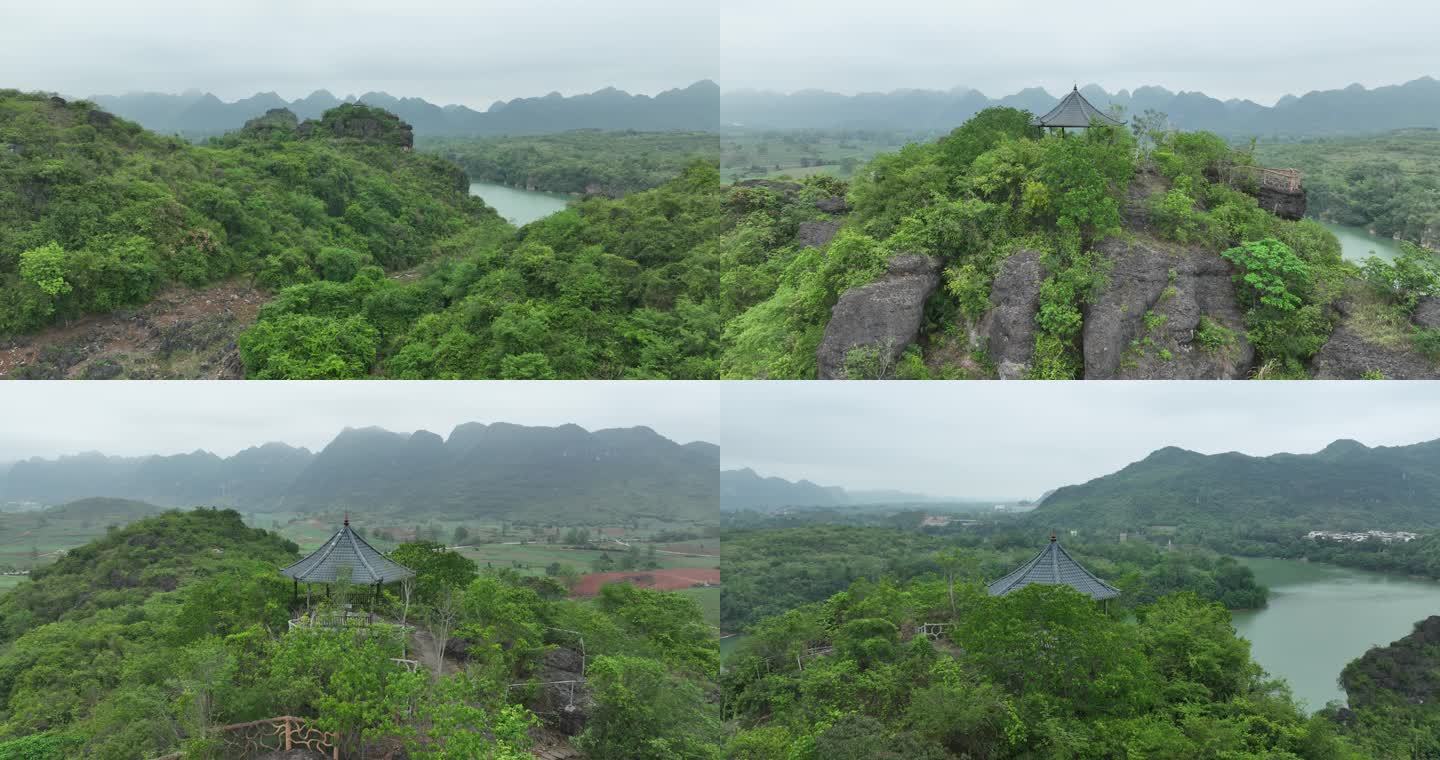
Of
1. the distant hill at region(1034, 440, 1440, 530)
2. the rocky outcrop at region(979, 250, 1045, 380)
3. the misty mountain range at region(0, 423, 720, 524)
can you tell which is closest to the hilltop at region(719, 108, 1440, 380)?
the rocky outcrop at region(979, 250, 1045, 380)

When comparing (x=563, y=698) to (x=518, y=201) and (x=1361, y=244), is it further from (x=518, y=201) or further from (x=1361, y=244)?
(x=1361, y=244)

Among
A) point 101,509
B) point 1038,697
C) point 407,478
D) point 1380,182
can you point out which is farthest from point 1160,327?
point 101,509

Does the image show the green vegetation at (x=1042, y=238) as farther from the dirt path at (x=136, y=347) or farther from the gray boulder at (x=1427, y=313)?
the dirt path at (x=136, y=347)

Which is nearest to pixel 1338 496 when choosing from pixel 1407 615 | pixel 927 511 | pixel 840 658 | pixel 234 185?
pixel 1407 615

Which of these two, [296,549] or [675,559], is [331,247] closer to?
[296,549]

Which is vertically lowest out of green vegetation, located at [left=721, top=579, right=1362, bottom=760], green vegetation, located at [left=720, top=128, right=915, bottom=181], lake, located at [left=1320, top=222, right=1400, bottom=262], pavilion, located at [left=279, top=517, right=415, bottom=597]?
green vegetation, located at [left=721, top=579, right=1362, bottom=760]

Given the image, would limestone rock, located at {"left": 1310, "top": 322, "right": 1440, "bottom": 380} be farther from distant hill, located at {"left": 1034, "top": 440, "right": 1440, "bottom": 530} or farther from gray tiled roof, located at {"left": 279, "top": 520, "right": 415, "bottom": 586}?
A: distant hill, located at {"left": 1034, "top": 440, "right": 1440, "bottom": 530}
